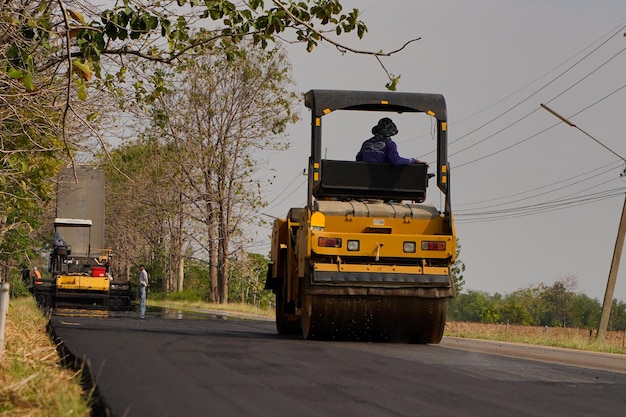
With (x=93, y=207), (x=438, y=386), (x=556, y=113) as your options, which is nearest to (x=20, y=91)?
(x=438, y=386)

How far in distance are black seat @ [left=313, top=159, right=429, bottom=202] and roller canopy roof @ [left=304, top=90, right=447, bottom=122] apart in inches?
33.2

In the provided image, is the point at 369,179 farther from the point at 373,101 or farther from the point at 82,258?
the point at 82,258

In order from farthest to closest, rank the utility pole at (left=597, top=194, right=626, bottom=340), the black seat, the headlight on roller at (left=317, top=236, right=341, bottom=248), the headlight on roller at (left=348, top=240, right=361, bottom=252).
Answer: the utility pole at (left=597, top=194, right=626, bottom=340) → the black seat → the headlight on roller at (left=348, top=240, right=361, bottom=252) → the headlight on roller at (left=317, top=236, right=341, bottom=248)

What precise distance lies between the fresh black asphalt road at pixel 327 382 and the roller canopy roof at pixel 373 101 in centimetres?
398

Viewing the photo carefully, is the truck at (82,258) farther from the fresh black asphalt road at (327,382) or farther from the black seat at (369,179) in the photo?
the fresh black asphalt road at (327,382)

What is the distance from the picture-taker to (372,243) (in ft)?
50.0

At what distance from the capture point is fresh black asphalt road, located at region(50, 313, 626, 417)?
23.9ft

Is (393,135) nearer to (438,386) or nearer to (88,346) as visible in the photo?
(88,346)

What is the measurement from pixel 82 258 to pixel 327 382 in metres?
31.3

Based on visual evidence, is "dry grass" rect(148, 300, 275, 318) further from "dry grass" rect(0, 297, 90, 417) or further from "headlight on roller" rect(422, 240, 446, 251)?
"dry grass" rect(0, 297, 90, 417)

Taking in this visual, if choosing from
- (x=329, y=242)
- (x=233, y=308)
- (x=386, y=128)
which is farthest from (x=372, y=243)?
(x=233, y=308)

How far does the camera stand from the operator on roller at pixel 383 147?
16.1m

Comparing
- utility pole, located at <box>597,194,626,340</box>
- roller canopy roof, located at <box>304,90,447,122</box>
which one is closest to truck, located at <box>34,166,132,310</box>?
utility pole, located at <box>597,194,626,340</box>

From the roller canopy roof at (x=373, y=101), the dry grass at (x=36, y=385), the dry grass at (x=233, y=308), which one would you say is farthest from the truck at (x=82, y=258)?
the dry grass at (x=36, y=385)
